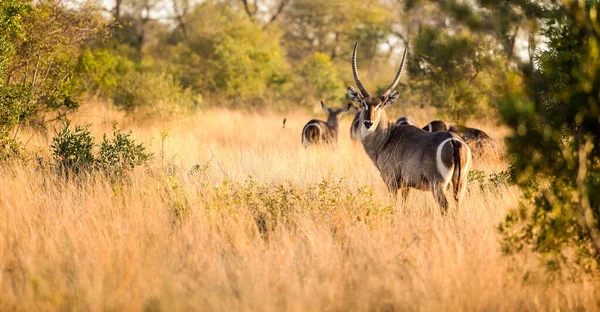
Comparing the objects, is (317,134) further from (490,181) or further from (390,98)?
(490,181)

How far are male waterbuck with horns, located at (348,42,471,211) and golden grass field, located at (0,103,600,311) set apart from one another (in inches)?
9.1

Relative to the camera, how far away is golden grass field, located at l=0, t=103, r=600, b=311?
3203 millimetres

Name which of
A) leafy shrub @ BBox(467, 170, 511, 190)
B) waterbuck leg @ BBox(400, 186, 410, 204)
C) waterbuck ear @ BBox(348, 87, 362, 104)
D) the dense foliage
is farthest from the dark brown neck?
the dense foliage

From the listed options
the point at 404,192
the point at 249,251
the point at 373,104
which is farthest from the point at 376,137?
the point at 249,251

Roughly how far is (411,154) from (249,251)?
232 centimetres

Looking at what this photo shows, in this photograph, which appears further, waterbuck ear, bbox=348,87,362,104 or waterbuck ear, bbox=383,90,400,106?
waterbuck ear, bbox=348,87,362,104

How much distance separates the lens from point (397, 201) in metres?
5.55

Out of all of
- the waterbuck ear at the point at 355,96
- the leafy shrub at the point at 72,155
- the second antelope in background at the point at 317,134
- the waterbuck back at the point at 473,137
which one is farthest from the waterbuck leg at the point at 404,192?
the second antelope in background at the point at 317,134

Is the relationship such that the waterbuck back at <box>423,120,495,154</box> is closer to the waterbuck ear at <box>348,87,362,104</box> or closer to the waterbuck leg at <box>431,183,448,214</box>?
the waterbuck ear at <box>348,87,362,104</box>

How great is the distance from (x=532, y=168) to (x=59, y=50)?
7075mm

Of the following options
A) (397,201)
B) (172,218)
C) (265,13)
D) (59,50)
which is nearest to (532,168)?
(397,201)

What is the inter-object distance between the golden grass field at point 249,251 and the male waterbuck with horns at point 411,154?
0.23 metres

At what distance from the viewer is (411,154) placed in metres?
5.61

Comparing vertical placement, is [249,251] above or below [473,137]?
below
